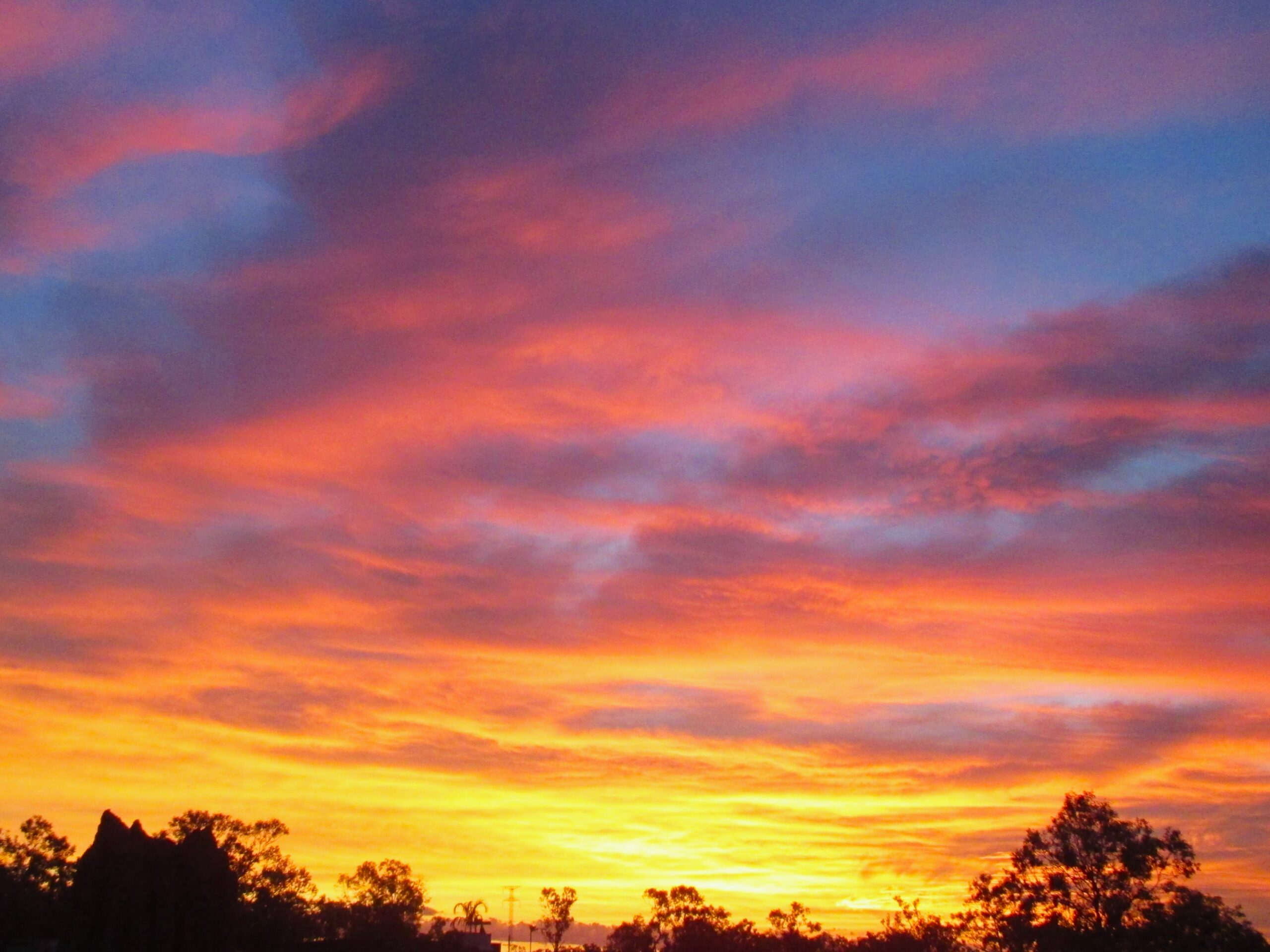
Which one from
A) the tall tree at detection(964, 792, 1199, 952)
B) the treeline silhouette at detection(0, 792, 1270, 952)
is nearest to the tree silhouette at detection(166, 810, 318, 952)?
the treeline silhouette at detection(0, 792, 1270, 952)

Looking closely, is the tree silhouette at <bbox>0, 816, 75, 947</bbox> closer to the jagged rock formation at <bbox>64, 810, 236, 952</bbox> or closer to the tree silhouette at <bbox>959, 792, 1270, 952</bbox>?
the jagged rock formation at <bbox>64, 810, 236, 952</bbox>

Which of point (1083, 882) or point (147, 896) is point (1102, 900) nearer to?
point (1083, 882)

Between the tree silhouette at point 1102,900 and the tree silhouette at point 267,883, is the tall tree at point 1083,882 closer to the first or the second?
the tree silhouette at point 1102,900

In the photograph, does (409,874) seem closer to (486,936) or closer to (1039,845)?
(486,936)

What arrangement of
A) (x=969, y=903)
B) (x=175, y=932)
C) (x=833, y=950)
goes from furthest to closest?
(x=833, y=950), (x=175, y=932), (x=969, y=903)

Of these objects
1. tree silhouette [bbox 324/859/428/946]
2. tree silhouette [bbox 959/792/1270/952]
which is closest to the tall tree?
tree silhouette [bbox 959/792/1270/952]

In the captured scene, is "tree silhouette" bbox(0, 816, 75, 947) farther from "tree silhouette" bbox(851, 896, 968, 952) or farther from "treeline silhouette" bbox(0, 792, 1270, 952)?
"tree silhouette" bbox(851, 896, 968, 952)

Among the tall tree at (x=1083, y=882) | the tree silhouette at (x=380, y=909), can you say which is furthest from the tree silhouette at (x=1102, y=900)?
the tree silhouette at (x=380, y=909)

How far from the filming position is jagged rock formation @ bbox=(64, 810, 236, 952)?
63656mm

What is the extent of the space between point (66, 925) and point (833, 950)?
6477cm

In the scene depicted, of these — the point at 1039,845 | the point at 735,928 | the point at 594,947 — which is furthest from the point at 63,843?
the point at 1039,845

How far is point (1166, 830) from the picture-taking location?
54.4 metres

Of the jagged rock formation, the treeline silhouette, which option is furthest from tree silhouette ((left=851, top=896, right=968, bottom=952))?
the jagged rock formation

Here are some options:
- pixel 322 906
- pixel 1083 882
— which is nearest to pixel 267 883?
pixel 322 906
